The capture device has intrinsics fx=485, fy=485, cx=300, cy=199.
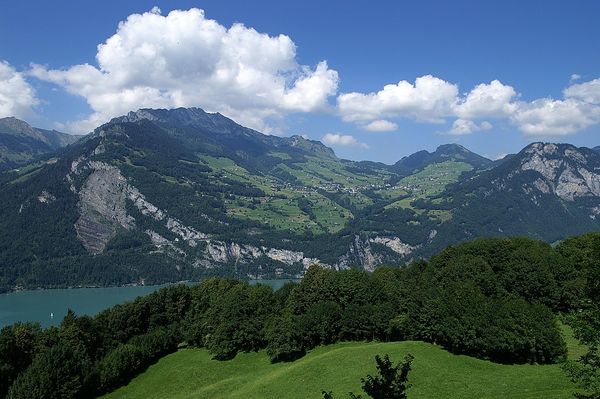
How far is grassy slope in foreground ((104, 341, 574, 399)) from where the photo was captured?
127 feet

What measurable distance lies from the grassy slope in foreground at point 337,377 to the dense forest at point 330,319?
2407mm

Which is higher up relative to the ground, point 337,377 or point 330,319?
point 330,319

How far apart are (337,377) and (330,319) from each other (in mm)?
19191

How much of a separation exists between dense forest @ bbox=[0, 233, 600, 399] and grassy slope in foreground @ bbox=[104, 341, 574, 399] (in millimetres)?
2407

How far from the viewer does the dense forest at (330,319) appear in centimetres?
5050

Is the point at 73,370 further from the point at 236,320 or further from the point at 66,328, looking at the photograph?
the point at 236,320

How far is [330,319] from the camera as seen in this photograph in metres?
67.5

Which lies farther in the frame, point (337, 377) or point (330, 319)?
point (330, 319)

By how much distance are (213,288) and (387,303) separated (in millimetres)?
37467

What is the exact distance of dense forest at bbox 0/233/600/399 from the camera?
1988 inches

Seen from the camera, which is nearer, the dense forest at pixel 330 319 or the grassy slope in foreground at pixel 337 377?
the grassy slope in foreground at pixel 337 377

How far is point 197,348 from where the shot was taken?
78938 mm

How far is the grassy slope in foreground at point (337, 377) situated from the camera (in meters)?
38.6

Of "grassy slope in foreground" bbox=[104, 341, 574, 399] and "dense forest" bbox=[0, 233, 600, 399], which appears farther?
"dense forest" bbox=[0, 233, 600, 399]
